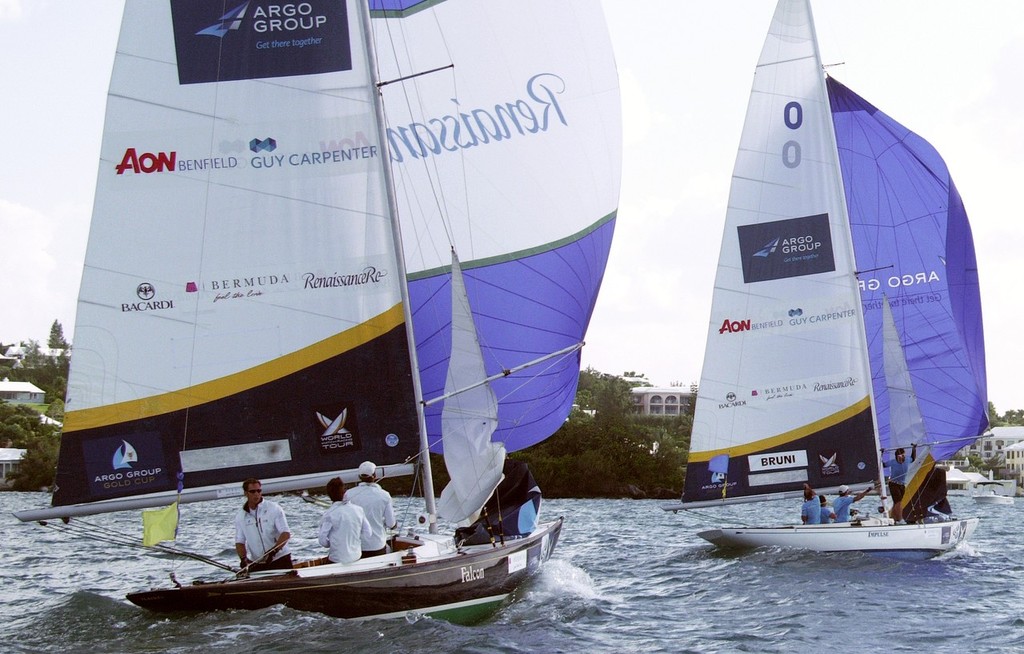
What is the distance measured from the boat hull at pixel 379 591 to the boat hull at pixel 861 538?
25.1ft

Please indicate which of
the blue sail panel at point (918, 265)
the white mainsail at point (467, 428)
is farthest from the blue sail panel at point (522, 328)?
the blue sail panel at point (918, 265)

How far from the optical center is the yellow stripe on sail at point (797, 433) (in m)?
21.3

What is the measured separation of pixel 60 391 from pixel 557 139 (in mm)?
102511

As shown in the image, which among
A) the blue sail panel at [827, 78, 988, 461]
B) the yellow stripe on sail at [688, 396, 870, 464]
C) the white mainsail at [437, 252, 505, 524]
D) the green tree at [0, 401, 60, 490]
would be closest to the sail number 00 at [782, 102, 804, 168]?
the blue sail panel at [827, 78, 988, 461]

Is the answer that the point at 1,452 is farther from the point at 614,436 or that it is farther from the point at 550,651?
the point at 550,651

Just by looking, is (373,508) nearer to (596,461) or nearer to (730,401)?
(730,401)

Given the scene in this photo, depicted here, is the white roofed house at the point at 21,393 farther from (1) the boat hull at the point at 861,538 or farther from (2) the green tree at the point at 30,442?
(1) the boat hull at the point at 861,538

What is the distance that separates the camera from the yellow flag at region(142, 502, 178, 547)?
38.8ft

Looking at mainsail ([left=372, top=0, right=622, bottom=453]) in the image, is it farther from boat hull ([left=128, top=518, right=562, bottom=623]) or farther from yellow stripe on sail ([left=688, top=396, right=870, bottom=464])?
yellow stripe on sail ([left=688, top=396, right=870, bottom=464])

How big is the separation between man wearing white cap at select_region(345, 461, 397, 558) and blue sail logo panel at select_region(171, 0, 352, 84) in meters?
4.40

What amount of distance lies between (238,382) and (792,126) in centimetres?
1231

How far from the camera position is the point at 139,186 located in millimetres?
13141

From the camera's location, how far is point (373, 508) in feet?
40.6

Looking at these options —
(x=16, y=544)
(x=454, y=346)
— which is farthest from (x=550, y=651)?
(x=16, y=544)
